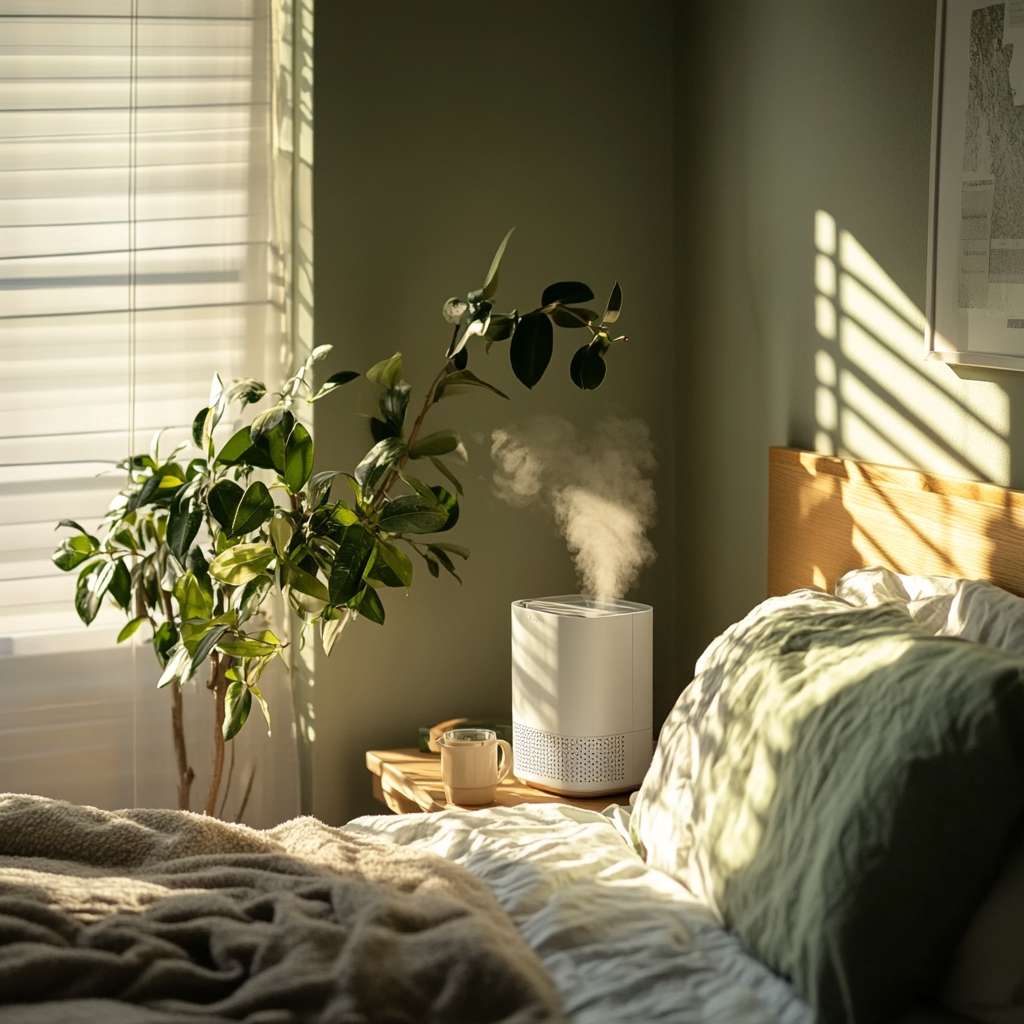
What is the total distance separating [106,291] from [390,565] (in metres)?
0.96

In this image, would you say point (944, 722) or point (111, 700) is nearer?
point (944, 722)

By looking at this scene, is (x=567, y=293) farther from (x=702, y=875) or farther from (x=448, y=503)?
(x=702, y=875)

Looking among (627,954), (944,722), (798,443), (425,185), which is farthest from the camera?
(425,185)

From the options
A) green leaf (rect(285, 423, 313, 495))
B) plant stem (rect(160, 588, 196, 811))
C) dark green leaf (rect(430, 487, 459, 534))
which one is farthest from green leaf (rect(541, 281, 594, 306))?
plant stem (rect(160, 588, 196, 811))

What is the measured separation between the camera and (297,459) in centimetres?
236

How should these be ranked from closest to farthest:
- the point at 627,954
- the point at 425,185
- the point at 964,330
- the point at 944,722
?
the point at 944,722, the point at 627,954, the point at 964,330, the point at 425,185

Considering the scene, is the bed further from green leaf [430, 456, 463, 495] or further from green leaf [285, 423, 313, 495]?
green leaf [430, 456, 463, 495]

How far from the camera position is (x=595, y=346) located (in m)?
2.42

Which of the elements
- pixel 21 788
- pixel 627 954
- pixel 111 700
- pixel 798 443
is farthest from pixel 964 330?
pixel 21 788

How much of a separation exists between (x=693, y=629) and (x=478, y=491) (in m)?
0.56

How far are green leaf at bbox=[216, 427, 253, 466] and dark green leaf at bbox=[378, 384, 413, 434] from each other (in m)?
0.28

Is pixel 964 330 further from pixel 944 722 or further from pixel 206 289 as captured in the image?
pixel 206 289

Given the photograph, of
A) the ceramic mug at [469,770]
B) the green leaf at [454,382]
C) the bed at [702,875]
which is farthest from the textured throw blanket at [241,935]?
the green leaf at [454,382]

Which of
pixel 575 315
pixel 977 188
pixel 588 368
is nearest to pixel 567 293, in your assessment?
pixel 575 315
